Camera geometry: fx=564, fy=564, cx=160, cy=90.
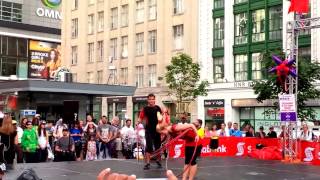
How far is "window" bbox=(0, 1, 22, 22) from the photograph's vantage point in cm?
6981

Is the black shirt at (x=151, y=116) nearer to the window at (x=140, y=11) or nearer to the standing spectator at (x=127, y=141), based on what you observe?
the standing spectator at (x=127, y=141)

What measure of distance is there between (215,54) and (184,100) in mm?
5055

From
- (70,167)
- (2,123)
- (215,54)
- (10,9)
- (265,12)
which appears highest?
(10,9)

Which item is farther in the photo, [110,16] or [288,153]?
[110,16]

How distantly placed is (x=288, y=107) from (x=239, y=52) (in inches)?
971

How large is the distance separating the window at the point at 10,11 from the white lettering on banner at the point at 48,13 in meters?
3.02

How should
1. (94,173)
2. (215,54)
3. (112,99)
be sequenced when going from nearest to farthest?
(94,173)
(215,54)
(112,99)

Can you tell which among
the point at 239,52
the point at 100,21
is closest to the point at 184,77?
the point at 239,52

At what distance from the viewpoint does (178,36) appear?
2032 inches

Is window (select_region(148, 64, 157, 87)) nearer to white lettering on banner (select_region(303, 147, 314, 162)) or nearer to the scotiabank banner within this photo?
the scotiabank banner

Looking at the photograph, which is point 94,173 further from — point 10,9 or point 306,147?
point 10,9

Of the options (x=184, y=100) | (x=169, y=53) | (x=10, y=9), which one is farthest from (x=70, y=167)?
(x=10, y=9)

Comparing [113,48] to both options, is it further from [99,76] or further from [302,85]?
[302,85]

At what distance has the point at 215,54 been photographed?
1868 inches
